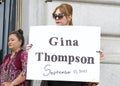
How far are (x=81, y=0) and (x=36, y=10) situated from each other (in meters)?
0.70

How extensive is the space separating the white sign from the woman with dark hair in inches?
13.7

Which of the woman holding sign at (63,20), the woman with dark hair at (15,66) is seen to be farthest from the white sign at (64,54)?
the woman with dark hair at (15,66)

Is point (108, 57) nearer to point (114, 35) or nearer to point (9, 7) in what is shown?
point (114, 35)

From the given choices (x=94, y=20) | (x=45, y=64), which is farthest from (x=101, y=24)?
(x=45, y=64)

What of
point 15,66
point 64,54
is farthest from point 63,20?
point 15,66

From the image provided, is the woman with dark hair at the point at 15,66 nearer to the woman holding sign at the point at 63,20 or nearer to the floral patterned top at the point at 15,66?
the floral patterned top at the point at 15,66

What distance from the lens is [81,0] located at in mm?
6270

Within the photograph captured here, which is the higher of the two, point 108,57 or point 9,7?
point 9,7

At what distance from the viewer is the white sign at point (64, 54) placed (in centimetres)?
470

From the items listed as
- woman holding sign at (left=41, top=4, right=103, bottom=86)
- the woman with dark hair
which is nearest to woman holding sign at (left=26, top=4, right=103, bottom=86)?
woman holding sign at (left=41, top=4, right=103, bottom=86)

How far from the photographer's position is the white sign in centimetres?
470

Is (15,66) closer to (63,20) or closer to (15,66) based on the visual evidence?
(15,66)

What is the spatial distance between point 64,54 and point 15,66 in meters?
0.71

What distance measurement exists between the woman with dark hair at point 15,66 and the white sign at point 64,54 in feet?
1.14
